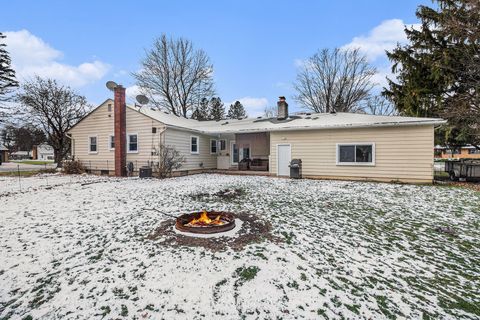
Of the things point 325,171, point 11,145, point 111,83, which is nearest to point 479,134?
point 325,171

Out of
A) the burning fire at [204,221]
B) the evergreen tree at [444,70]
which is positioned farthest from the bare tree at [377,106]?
the burning fire at [204,221]

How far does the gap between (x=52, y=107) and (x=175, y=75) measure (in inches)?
470

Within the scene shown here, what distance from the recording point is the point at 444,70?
12.9 m

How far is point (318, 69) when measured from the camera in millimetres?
26062

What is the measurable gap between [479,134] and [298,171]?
924 cm

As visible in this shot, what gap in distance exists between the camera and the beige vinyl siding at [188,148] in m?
13.3

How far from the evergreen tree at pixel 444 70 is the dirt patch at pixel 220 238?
507 inches

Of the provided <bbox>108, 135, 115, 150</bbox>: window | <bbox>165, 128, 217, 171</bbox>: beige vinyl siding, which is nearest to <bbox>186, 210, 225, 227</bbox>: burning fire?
<bbox>165, 128, 217, 171</bbox>: beige vinyl siding

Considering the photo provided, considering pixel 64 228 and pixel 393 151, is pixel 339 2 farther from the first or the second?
pixel 64 228

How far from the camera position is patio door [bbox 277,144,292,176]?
12992 mm

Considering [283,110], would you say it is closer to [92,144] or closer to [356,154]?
[356,154]

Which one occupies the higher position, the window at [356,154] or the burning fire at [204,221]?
the window at [356,154]

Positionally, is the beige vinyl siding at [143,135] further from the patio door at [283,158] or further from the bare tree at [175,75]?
the bare tree at [175,75]

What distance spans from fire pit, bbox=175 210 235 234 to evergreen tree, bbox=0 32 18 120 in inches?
978
